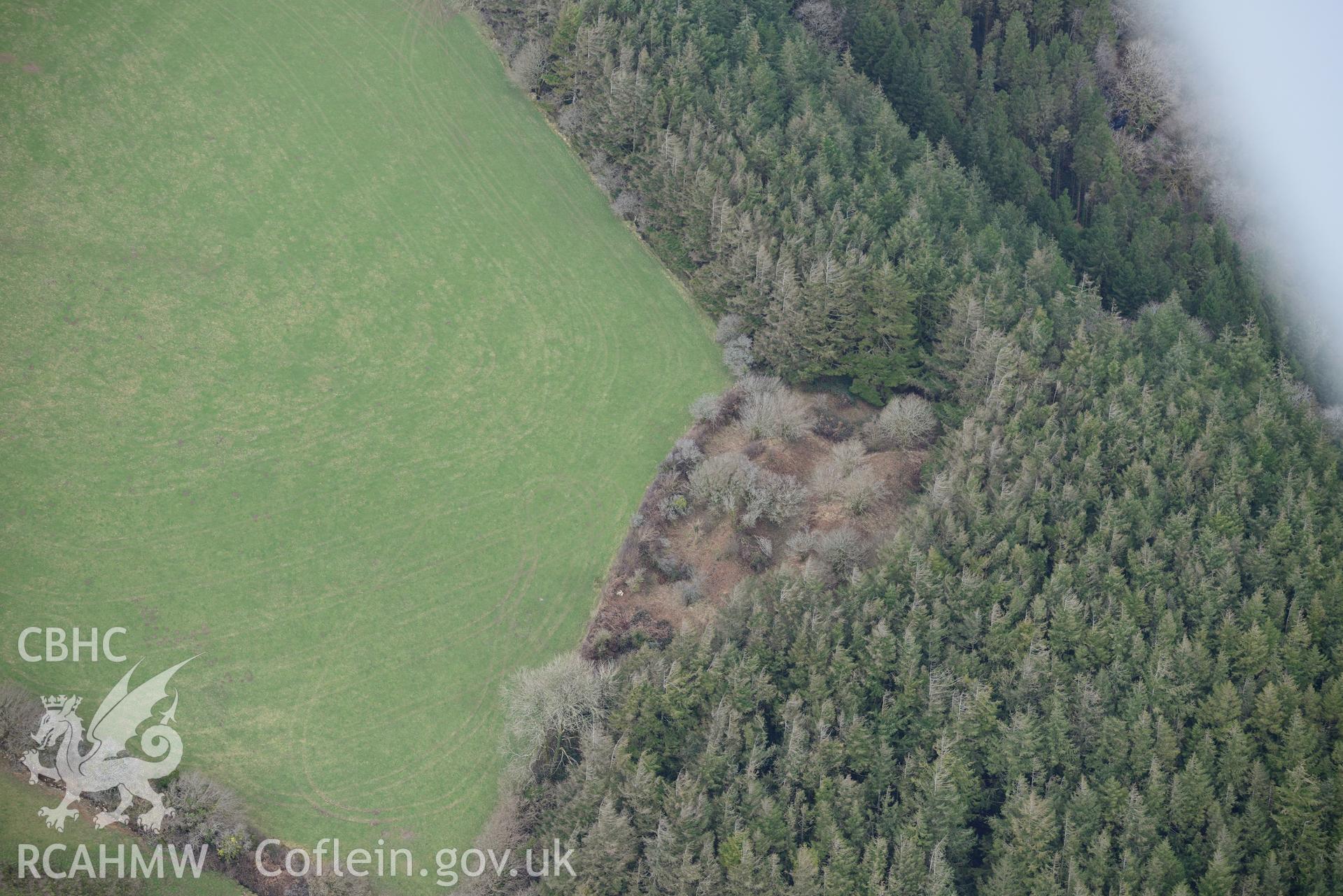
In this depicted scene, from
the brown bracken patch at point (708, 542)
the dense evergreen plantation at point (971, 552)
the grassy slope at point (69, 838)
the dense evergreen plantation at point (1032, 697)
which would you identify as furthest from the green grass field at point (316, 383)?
the dense evergreen plantation at point (1032, 697)

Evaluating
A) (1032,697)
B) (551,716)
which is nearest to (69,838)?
(551,716)

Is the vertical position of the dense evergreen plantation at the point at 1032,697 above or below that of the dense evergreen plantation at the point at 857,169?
below

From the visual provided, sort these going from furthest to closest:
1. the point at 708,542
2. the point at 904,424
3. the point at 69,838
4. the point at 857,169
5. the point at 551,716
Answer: the point at 857,169 → the point at 904,424 → the point at 708,542 → the point at 551,716 → the point at 69,838

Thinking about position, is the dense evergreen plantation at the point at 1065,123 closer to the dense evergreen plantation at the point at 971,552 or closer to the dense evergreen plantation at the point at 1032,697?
the dense evergreen plantation at the point at 971,552

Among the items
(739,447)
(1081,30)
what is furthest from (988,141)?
(739,447)

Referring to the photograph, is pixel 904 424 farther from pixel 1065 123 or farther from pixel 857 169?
pixel 1065 123

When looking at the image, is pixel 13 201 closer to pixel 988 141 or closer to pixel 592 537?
pixel 592 537
